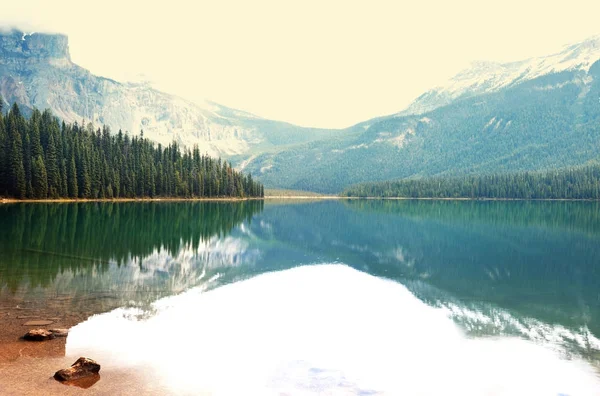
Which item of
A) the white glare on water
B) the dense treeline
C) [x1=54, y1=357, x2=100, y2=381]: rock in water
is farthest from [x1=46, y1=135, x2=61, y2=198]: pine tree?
[x1=54, y1=357, x2=100, y2=381]: rock in water

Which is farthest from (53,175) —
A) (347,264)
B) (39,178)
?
(347,264)

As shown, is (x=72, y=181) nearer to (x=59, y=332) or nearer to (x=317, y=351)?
A: (x=59, y=332)

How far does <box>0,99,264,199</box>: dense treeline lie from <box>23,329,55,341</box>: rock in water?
400ft

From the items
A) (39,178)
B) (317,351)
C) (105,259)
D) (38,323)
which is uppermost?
(39,178)

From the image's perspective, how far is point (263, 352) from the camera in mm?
20578

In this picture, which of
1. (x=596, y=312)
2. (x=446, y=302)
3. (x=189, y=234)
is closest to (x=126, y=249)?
(x=189, y=234)

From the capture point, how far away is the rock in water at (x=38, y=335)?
19.7 m

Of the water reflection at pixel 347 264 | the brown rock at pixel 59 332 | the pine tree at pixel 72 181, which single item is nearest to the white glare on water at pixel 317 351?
the brown rock at pixel 59 332

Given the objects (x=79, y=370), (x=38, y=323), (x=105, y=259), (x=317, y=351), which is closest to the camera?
(x=79, y=370)

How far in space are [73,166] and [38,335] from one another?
5260 inches

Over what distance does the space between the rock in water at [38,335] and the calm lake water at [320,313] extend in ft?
2.80

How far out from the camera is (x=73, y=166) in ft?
464

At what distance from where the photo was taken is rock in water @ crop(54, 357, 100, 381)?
16125mm

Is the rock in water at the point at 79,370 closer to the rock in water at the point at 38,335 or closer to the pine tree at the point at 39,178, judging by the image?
the rock in water at the point at 38,335
